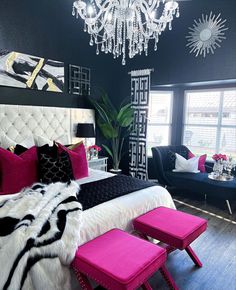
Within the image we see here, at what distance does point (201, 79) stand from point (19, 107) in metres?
3.05

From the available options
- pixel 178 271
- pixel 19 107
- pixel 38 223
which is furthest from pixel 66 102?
pixel 178 271

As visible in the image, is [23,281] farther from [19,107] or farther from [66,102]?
[66,102]

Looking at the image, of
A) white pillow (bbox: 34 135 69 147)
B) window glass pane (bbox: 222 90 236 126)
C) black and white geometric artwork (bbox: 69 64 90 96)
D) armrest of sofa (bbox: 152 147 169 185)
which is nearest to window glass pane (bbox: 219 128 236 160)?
window glass pane (bbox: 222 90 236 126)

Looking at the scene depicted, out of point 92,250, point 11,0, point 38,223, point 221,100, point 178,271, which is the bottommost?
point 178,271

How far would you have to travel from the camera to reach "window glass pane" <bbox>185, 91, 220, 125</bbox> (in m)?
4.33

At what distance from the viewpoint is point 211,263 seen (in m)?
2.23

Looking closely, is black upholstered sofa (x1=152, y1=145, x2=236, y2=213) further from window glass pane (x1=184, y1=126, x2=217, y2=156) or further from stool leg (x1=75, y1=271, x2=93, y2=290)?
stool leg (x1=75, y1=271, x2=93, y2=290)

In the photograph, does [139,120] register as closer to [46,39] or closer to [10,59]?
[46,39]

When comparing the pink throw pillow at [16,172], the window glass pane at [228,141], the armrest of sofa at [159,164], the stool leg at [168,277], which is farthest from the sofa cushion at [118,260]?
the window glass pane at [228,141]

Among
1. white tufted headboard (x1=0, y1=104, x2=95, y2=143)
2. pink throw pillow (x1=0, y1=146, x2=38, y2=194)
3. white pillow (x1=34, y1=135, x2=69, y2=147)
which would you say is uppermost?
white tufted headboard (x1=0, y1=104, x2=95, y2=143)

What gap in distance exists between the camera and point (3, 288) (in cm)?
133

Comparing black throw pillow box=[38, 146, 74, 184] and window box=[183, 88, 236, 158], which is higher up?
window box=[183, 88, 236, 158]

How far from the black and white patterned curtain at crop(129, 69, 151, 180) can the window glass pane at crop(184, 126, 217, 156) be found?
93 cm

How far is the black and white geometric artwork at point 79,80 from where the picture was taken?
398 centimetres
